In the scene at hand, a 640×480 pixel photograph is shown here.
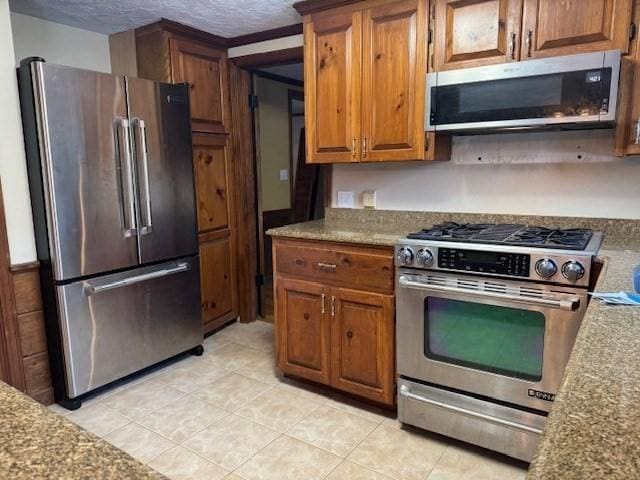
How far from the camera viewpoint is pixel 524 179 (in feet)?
7.66

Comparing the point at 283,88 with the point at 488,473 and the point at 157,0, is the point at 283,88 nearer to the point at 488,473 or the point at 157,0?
the point at 157,0

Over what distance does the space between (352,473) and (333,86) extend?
1.93 metres

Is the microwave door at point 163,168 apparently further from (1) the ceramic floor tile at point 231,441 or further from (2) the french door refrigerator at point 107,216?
(1) the ceramic floor tile at point 231,441

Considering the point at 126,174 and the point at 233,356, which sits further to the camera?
the point at 233,356

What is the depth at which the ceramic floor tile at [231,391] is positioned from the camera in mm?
2436

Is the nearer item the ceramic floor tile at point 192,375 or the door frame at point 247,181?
the ceramic floor tile at point 192,375

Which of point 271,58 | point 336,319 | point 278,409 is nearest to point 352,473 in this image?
point 278,409

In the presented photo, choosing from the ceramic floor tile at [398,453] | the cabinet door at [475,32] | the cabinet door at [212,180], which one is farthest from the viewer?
the cabinet door at [212,180]

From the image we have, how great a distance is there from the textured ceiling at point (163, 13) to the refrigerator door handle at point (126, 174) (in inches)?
27.8

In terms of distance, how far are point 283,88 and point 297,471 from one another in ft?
12.5

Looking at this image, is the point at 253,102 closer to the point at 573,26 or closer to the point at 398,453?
the point at 573,26

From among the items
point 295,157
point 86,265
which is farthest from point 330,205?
point 295,157

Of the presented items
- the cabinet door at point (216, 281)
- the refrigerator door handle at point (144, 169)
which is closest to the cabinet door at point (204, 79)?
the refrigerator door handle at point (144, 169)

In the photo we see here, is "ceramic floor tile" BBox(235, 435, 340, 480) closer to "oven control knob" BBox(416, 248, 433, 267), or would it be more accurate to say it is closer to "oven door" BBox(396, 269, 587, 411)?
"oven door" BBox(396, 269, 587, 411)
